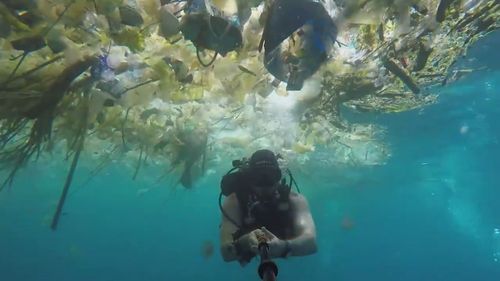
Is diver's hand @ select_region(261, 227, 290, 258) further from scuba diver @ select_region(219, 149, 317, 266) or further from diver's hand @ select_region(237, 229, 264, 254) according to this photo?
scuba diver @ select_region(219, 149, 317, 266)

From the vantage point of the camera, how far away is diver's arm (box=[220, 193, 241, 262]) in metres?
3.66

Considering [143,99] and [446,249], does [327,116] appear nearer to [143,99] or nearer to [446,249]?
[143,99]

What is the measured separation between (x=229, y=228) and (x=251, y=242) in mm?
1001

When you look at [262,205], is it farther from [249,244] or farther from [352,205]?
[352,205]

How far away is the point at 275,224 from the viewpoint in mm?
4230

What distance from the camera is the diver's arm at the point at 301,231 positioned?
3.54 meters

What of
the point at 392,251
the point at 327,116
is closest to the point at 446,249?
the point at 392,251

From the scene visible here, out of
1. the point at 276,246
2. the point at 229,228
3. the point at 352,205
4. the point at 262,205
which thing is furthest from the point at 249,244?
the point at 352,205

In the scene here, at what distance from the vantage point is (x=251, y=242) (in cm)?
307

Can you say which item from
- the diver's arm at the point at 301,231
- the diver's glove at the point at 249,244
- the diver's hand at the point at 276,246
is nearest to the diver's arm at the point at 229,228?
the diver's glove at the point at 249,244

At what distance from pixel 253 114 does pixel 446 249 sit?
404 ft

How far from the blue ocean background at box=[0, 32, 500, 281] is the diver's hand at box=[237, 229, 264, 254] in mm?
4267

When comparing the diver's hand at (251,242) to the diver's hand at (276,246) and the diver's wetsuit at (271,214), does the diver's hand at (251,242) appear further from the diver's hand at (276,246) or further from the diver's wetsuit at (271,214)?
the diver's wetsuit at (271,214)

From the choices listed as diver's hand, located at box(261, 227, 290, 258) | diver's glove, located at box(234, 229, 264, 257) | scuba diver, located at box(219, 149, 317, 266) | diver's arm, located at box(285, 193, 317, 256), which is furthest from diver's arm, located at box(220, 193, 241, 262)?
diver's arm, located at box(285, 193, 317, 256)
